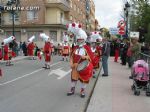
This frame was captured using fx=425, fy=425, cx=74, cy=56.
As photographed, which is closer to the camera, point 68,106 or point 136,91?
point 68,106

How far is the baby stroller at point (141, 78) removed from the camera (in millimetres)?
12406

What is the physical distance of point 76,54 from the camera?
12461 mm

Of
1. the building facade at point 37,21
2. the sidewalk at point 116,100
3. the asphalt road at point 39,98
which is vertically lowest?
the asphalt road at point 39,98

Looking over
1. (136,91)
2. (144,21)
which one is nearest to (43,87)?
(136,91)

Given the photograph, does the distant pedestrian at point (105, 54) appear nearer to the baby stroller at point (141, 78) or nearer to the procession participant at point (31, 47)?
the baby stroller at point (141, 78)

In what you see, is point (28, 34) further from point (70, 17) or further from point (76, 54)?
point (76, 54)

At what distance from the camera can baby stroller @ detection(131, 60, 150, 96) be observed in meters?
12.4

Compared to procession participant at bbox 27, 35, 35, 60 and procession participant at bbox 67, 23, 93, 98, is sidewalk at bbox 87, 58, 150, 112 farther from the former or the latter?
procession participant at bbox 27, 35, 35, 60

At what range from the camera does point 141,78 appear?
12422 mm

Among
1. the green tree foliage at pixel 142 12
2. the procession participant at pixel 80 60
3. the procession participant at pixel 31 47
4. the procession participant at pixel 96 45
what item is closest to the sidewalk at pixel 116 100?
the procession participant at pixel 80 60

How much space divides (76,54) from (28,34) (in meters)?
54.3

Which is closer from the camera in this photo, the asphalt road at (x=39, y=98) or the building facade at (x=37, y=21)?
the asphalt road at (x=39, y=98)

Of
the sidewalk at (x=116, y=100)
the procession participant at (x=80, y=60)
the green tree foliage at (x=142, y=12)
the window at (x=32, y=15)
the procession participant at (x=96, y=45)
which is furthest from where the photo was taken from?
the window at (x=32, y=15)

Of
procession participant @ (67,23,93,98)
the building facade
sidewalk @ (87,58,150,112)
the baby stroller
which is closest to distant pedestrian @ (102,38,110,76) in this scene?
sidewalk @ (87,58,150,112)
